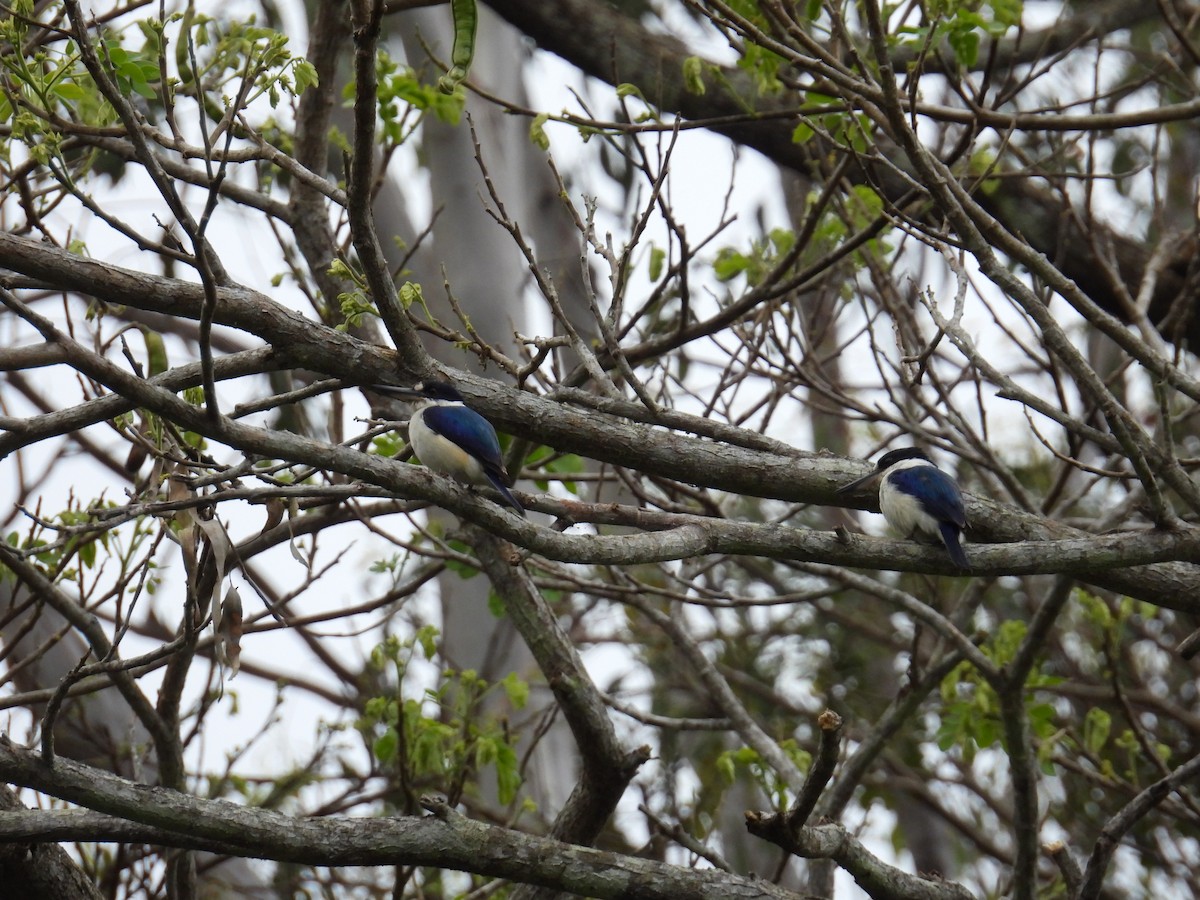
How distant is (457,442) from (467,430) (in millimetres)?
114

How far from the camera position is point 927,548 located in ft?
15.5

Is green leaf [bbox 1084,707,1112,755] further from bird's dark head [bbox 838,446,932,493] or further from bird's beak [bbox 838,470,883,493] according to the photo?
bird's beak [bbox 838,470,883,493]

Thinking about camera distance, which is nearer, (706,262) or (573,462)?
(573,462)

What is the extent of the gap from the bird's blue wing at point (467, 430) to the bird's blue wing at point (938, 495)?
1724mm

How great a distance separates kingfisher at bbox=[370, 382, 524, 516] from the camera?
4969mm

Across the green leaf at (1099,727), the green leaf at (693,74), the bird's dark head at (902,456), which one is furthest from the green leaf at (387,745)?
the green leaf at (1099,727)

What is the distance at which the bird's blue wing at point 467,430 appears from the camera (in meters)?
5.00

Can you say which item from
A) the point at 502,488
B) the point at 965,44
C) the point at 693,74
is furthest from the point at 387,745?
the point at 965,44

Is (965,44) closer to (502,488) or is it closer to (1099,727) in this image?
(502,488)

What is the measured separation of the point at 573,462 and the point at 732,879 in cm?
291

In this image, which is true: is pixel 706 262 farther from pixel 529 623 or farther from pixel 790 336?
pixel 529 623

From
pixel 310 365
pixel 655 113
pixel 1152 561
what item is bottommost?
pixel 1152 561

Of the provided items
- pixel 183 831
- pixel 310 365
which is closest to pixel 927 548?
pixel 310 365

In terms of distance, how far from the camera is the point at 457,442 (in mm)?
5121
